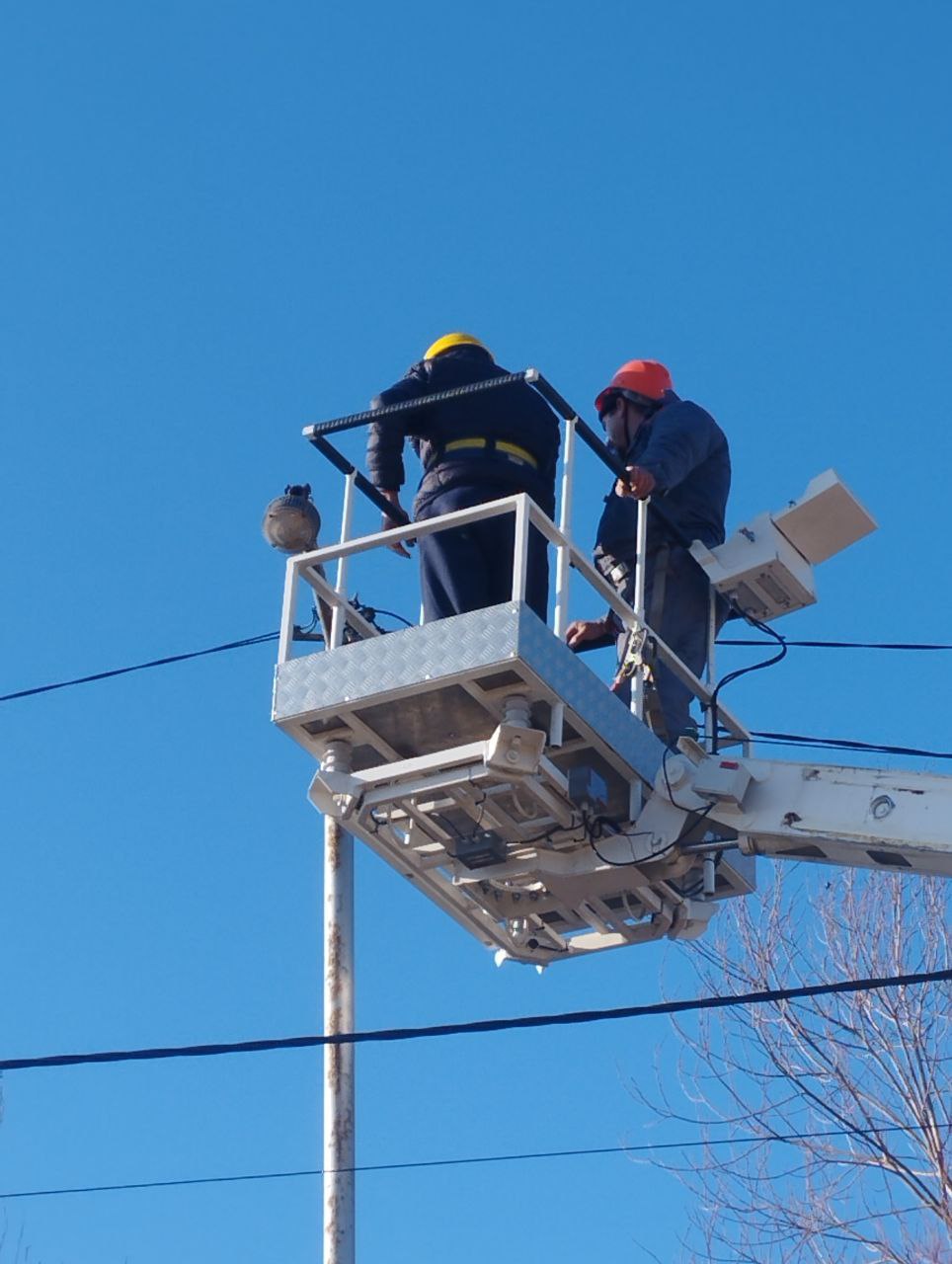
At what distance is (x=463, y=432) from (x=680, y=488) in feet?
4.50

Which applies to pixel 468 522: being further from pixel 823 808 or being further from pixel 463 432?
pixel 823 808

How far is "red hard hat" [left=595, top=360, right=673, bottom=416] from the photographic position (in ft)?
36.6

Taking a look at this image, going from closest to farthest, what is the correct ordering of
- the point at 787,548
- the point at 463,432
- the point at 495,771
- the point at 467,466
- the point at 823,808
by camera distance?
the point at 495,771, the point at 823,808, the point at 467,466, the point at 463,432, the point at 787,548

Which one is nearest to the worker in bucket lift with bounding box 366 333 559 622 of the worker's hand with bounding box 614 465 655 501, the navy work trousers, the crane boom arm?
the navy work trousers

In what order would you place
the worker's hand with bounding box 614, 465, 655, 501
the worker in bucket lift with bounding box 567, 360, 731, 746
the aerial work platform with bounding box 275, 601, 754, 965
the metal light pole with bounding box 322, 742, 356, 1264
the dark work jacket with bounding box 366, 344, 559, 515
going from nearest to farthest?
the aerial work platform with bounding box 275, 601, 754, 965
the metal light pole with bounding box 322, 742, 356, 1264
the dark work jacket with bounding box 366, 344, 559, 515
the worker's hand with bounding box 614, 465, 655, 501
the worker in bucket lift with bounding box 567, 360, 731, 746

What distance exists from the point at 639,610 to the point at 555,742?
1.23 m

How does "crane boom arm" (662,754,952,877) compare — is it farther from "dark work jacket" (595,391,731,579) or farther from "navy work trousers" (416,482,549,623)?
"dark work jacket" (595,391,731,579)

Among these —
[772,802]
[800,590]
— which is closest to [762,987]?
[800,590]

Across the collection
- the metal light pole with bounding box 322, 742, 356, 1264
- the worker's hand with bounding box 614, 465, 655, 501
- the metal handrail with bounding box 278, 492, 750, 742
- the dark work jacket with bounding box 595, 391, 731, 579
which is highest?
the dark work jacket with bounding box 595, 391, 731, 579

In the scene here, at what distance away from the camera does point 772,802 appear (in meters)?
9.44

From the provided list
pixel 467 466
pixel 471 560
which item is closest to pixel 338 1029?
pixel 471 560

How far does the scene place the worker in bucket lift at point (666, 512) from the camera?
10.5 meters

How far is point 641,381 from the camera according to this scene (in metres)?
11.2

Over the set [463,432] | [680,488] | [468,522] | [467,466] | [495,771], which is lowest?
[495,771]
